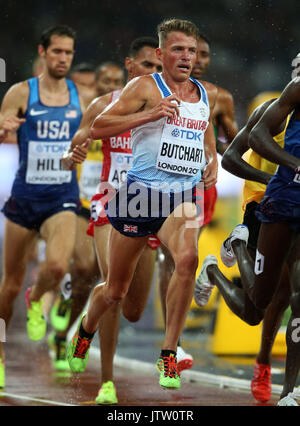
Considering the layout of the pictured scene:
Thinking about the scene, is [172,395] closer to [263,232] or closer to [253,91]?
[263,232]

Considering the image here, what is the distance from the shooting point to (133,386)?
784 cm

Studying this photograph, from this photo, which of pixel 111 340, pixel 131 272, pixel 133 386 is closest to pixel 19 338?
pixel 133 386

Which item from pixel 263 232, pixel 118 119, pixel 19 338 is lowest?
pixel 19 338

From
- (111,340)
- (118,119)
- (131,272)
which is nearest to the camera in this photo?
(118,119)

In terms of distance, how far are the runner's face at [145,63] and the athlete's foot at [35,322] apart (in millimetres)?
2292

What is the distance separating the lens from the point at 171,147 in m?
5.75

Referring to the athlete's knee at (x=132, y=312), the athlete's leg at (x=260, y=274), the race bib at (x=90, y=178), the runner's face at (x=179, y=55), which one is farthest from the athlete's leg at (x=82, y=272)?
the runner's face at (x=179, y=55)

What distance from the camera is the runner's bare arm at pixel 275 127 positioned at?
546 cm

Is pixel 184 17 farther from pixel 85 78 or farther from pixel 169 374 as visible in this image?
pixel 169 374

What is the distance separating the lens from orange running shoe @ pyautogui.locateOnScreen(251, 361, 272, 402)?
6754 millimetres

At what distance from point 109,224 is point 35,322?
64.0 inches

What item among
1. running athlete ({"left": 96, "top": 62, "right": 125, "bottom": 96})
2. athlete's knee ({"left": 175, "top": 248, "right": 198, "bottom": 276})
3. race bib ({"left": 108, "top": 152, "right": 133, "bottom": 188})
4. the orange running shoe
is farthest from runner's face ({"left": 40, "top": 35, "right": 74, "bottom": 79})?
the orange running shoe

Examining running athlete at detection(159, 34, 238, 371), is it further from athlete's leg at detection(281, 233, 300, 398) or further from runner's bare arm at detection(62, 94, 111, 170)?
athlete's leg at detection(281, 233, 300, 398)
